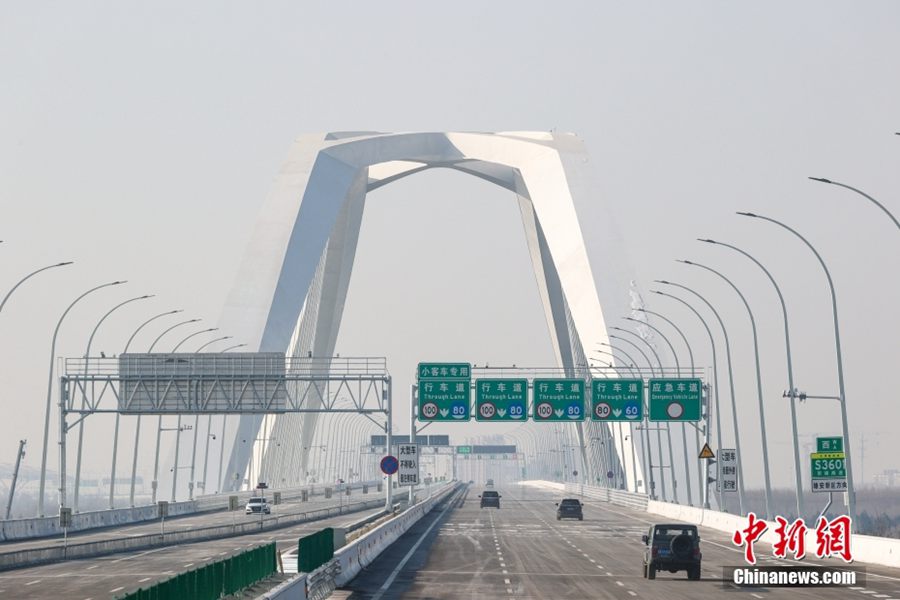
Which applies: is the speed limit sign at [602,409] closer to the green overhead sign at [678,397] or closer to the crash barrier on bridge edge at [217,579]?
the green overhead sign at [678,397]

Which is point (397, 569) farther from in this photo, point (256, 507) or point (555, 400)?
point (256, 507)

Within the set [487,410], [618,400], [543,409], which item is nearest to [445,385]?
[487,410]

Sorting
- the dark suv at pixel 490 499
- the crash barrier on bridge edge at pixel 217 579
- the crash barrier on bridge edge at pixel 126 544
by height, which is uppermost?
the dark suv at pixel 490 499

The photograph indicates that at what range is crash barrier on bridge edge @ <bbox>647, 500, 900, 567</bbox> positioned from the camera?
47.9m

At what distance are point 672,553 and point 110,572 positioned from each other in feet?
52.4

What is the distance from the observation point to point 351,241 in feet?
514

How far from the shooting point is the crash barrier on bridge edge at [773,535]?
157 ft

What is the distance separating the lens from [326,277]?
15612 centimetres

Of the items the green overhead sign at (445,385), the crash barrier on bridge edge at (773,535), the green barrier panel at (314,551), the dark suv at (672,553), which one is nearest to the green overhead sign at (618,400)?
the crash barrier on bridge edge at (773,535)

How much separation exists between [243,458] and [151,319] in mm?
48025

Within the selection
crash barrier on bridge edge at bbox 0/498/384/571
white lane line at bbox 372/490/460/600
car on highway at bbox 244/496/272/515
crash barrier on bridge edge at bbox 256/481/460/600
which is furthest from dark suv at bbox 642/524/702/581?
car on highway at bbox 244/496/272/515

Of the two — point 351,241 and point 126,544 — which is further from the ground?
point 351,241

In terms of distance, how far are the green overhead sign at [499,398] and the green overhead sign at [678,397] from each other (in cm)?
650

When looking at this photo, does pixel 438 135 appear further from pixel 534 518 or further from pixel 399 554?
pixel 399 554
